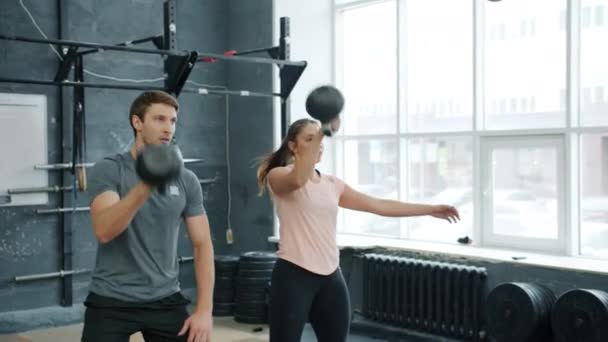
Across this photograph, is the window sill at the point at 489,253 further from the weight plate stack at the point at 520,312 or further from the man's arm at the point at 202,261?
the man's arm at the point at 202,261

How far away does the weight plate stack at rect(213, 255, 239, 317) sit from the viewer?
5695mm

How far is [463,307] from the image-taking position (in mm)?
4520

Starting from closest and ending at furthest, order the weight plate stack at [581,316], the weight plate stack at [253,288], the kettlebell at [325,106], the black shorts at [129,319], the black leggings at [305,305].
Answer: the black shorts at [129,319] → the kettlebell at [325,106] → the black leggings at [305,305] → the weight plate stack at [581,316] → the weight plate stack at [253,288]

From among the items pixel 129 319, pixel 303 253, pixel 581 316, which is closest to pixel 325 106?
pixel 303 253

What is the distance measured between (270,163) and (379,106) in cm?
298

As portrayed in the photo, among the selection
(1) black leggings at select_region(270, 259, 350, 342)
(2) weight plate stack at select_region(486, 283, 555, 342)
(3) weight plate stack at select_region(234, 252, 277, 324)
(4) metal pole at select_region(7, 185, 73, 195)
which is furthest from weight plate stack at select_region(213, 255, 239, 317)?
(1) black leggings at select_region(270, 259, 350, 342)

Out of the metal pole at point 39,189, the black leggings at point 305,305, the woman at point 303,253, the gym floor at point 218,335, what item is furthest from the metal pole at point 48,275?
the black leggings at point 305,305

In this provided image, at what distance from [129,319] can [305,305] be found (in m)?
0.82

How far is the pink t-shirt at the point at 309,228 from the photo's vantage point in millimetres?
2787

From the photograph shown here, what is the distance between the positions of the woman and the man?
57 centimetres

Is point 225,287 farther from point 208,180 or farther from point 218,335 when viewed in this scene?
point 208,180

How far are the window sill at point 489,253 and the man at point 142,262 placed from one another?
8.87 feet

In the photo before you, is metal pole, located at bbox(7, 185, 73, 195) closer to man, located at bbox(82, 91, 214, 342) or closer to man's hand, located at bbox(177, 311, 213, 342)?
man, located at bbox(82, 91, 214, 342)

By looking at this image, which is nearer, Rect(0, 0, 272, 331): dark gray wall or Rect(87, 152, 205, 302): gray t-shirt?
Rect(87, 152, 205, 302): gray t-shirt
